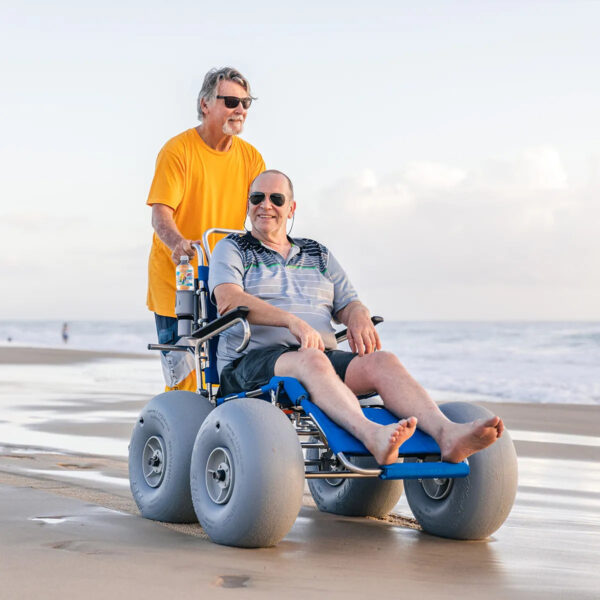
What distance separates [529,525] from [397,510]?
78cm

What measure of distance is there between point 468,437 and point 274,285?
132 cm

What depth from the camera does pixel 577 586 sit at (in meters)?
3.48

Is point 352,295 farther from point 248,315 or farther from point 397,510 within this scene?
point 397,510

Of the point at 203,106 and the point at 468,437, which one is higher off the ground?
the point at 203,106

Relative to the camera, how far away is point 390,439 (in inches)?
146

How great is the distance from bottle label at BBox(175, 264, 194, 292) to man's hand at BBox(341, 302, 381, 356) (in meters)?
0.86

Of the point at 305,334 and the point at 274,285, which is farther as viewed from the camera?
the point at 274,285

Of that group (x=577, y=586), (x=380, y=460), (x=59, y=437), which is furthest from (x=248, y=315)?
(x=59, y=437)

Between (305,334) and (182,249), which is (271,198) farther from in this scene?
(305,334)

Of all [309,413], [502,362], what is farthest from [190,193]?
[502,362]

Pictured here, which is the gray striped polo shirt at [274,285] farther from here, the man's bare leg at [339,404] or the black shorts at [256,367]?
the man's bare leg at [339,404]

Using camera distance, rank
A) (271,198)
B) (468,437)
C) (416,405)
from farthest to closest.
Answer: (271,198) < (416,405) < (468,437)

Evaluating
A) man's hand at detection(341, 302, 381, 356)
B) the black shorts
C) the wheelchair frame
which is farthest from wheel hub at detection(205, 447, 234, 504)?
man's hand at detection(341, 302, 381, 356)

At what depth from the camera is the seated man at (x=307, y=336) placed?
156 inches
